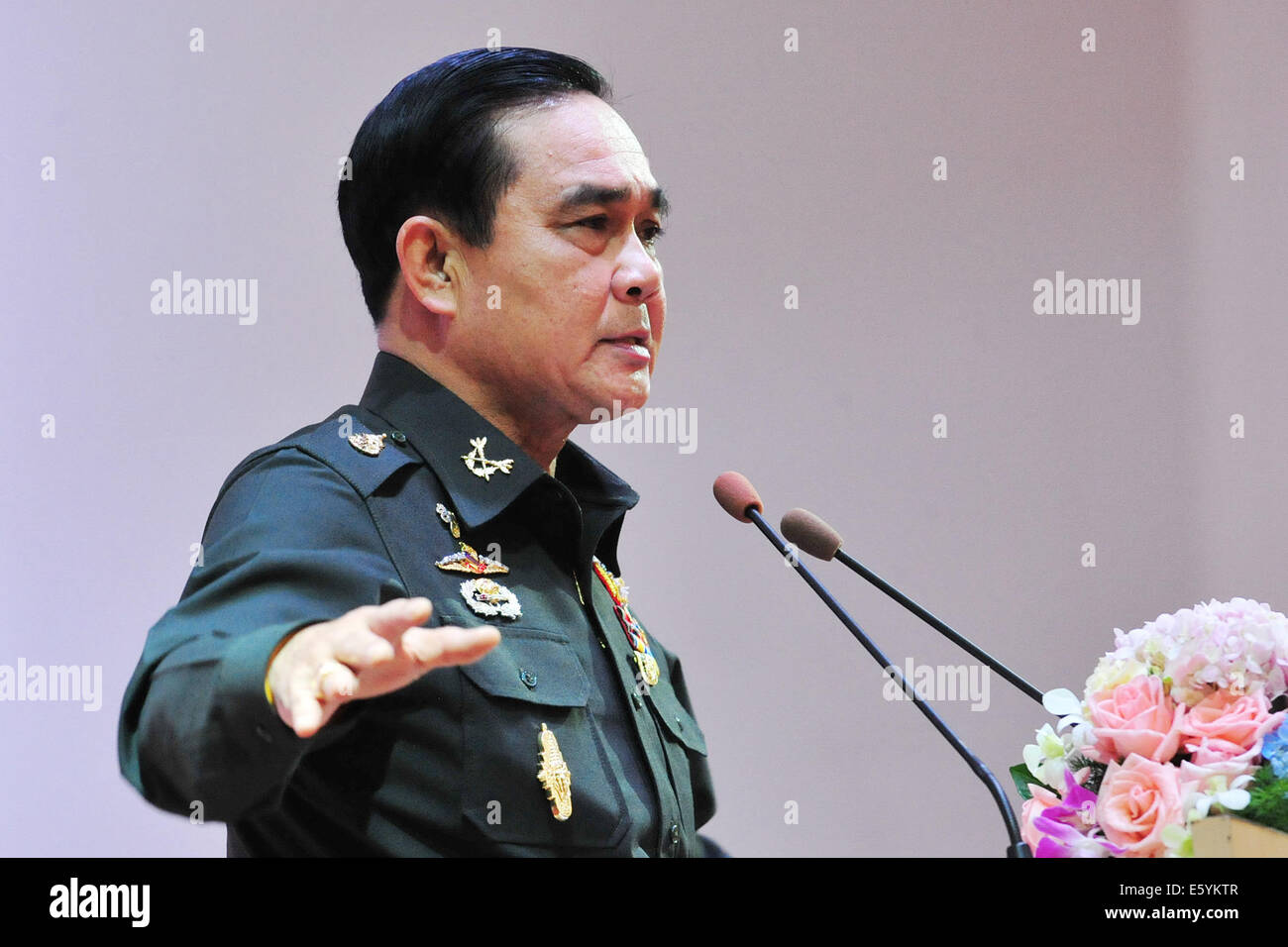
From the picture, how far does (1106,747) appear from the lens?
1.32 metres

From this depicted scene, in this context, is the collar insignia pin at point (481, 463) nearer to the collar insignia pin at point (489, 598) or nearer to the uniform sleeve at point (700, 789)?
the collar insignia pin at point (489, 598)

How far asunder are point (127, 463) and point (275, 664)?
156cm

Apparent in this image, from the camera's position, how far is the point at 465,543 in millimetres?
1564

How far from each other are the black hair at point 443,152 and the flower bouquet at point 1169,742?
0.85 meters

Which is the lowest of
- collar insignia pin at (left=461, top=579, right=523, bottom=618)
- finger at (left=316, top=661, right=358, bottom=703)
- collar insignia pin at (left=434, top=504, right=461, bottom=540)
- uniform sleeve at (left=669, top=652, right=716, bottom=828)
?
uniform sleeve at (left=669, top=652, right=716, bottom=828)

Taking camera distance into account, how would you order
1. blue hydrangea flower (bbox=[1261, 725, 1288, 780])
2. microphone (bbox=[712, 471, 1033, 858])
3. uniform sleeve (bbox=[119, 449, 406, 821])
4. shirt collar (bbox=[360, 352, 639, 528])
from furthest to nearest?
shirt collar (bbox=[360, 352, 639, 528])
microphone (bbox=[712, 471, 1033, 858])
blue hydrangea flower (bbox=[1261, 725, 1288, 780])
uniform sleeve (bbox=[119, 449, 406, 821])

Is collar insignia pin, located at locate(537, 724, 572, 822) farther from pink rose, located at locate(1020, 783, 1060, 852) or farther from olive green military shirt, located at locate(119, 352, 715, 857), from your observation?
pink rose, located at locate(1020, 783, 1060, 852)

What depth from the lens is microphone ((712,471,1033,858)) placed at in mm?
1329

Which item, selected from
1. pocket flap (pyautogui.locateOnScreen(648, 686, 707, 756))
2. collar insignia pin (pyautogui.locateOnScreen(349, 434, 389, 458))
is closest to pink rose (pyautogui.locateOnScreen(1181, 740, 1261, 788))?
pocket flap (pyautogui.locateOnScreen(648, 686, 707, 756))

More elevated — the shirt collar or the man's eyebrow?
the man's eyebrow

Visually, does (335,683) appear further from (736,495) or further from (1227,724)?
(736,495)

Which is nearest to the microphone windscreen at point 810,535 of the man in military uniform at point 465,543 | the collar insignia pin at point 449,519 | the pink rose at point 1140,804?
the man in military uniform at point 465,543

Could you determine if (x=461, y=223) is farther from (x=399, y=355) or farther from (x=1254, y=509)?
(x=1254, y=509)

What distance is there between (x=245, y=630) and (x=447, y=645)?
314mm
